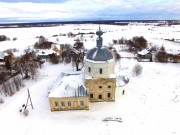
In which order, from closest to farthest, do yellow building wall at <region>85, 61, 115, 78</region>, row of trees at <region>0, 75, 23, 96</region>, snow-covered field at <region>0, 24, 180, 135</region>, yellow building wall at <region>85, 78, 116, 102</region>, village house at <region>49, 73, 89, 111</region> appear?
snow-covered field at <region>0, 24, 180, 135</region> → village house at <region>49, 73, 89, 111</region> → yellow building wall at <region>85, 61, 115, 78</region> → yellow building wall at <region>85, 78, 116, 102</region> → row of trees at <region>0, 75, 23, 96</region>

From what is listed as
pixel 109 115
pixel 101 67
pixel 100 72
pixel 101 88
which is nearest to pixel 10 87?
pixel 101 88

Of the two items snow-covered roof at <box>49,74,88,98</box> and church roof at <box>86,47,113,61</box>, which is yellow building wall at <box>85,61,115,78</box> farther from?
snow-covered roof at <box>49,74,88,98</box>

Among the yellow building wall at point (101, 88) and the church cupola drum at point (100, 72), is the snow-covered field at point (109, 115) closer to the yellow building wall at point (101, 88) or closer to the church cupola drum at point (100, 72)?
the yellow building wall at point (101, 88)

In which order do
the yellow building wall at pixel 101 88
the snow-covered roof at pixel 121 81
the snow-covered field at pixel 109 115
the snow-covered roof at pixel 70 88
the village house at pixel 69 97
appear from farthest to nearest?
the snow-covered roof at pixel 121 81 < the yellow building wall at pixel 101 88 < the snow-covered roof at pixel 70 88 < the village house at pixel 69 97 < the snow-covered field at pixel 109 115

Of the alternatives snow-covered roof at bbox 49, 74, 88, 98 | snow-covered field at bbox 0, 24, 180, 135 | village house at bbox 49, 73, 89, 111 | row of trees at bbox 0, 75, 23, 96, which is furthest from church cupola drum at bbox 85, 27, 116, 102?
row of trees at bbox 0, 75, 23, 96

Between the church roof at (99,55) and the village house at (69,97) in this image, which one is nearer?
the village house at (69,97)

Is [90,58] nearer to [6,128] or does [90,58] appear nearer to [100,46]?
[100,46]

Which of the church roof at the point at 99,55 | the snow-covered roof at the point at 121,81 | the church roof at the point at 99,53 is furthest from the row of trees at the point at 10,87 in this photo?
the snow-covered roof at the point at 121,81

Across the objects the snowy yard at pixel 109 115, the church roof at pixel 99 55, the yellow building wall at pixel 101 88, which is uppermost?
the church roof at pixel 99 55

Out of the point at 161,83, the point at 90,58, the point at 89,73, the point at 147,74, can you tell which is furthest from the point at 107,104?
the point at 147,74
